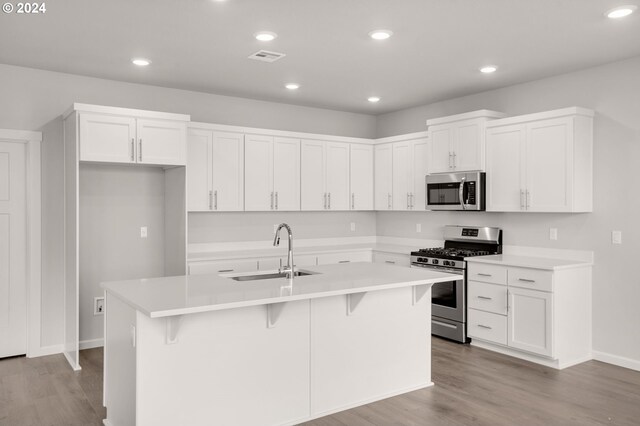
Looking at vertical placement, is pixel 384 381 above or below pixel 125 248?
below

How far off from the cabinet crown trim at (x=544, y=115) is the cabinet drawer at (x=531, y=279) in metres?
1.42

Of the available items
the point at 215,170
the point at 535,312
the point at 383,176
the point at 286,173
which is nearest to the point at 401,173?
the point at 383,176

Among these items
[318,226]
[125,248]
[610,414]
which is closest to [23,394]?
[125,248]

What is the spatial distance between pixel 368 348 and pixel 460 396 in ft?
2.61

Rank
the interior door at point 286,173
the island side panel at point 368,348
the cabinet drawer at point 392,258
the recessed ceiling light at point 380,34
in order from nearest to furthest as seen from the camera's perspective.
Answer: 1. the island side panel at point 368,348
2. the recessed ceiling light at point 380,34
3. the interior door at point 286,173
4. the cabinet drawer at point 392,258

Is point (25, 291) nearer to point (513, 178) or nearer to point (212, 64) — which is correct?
point (212, 64)

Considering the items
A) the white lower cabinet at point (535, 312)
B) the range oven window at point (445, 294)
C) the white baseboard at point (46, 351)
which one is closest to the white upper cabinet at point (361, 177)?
the range oven window at point (445, 294)

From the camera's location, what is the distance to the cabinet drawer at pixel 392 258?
19.2 ft

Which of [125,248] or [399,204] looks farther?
[399,204]

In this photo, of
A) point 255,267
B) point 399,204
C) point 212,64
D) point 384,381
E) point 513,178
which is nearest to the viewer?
point 384,381

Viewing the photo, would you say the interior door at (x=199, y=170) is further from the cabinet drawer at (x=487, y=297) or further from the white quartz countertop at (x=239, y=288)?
the cabinet drawer at (x=487, y=297)

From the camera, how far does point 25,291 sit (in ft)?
15.5

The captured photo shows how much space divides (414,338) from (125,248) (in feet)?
10.1

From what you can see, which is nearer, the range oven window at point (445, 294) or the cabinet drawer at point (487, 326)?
the cabinet drawer at point (487, 326)
